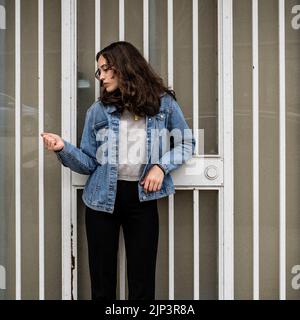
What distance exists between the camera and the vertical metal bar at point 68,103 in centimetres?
290

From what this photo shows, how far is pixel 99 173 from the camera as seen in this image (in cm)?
269

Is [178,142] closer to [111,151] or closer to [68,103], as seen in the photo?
[111,151]

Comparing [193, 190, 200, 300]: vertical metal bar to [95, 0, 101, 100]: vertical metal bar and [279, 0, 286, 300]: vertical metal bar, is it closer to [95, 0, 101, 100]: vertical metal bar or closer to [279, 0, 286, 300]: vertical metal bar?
[279, 0, 286, 300]: vertical metal bar

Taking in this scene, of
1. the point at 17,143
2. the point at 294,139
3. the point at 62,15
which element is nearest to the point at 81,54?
the point at 62,15

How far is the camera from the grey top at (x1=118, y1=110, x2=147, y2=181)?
268 centimetres

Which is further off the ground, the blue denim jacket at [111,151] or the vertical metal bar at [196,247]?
the blue denim jacket at [111,151]

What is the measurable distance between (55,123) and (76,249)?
2.42ft

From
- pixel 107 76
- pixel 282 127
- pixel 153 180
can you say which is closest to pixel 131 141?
pixel 153 180

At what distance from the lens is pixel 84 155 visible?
2.68 m

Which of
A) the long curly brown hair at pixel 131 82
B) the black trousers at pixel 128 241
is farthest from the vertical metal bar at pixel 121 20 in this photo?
the black trousers at pixel 128 241

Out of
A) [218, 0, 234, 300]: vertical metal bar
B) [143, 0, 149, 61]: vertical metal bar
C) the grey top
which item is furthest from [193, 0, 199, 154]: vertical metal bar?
the grey top

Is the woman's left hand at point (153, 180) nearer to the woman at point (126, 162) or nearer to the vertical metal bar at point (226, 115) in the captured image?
the woman at point (126, 162)

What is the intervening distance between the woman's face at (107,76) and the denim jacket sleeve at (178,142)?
1.08ft
